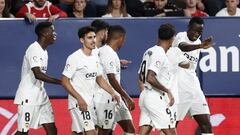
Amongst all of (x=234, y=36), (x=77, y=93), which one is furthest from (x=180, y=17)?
(x=77, y=93)

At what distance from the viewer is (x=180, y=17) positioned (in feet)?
57.7

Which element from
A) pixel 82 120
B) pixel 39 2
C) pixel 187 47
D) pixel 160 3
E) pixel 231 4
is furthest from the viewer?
pixel 231 4

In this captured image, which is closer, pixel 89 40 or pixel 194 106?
pixel 89 40

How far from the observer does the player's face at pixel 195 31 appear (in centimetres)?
1612

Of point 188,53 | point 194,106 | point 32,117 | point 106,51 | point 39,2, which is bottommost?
point 194,106

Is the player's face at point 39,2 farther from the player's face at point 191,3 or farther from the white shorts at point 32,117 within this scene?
the white shorts at point 32,117

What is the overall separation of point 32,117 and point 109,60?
146cm

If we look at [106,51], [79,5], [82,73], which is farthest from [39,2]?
[82,73]

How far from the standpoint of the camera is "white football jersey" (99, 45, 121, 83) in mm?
15148

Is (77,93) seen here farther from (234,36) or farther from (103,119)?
(234,36)

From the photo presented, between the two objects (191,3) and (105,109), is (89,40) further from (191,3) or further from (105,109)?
(191,3)

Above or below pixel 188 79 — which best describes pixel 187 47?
above

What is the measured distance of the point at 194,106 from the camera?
16438mm

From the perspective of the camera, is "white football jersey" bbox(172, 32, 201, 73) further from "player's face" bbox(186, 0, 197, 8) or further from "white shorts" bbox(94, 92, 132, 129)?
"player's face" bbox(186, 0, 197, 8)
